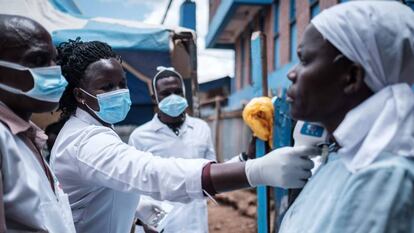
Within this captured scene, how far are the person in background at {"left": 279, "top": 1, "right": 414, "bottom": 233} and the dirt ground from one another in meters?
5.65

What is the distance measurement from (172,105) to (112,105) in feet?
4.66

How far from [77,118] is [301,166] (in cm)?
106

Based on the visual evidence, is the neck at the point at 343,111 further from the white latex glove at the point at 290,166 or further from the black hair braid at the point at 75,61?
the black hair braid at the point at 75,61

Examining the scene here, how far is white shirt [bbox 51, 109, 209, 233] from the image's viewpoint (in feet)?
4.70

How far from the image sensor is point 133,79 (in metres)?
4.32

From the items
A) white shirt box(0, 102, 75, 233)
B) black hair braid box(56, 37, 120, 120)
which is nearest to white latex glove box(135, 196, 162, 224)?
black hair braid box(56, 37, 120, 120)

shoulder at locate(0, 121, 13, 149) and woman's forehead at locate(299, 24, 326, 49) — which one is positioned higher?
woman's forehead at locate(299, 24, 326, 49)

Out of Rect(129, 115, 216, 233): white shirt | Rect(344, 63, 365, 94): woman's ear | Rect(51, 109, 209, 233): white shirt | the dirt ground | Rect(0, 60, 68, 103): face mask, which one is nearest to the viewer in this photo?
Rect(344, 63, 365, 94): woman's ear

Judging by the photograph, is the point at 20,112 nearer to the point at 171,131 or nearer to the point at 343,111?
the point at 343,111

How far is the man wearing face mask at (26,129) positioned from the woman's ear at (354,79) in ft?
3.09

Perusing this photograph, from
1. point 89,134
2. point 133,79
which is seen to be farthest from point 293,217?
point 133,79

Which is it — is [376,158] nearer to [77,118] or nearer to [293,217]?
[293,217]

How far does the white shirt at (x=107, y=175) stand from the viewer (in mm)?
1433

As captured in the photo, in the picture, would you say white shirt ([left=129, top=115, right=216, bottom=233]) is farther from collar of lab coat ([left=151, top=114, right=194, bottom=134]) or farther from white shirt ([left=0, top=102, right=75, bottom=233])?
white shirt ([left=0, top=102, right=75, bottom=233])
